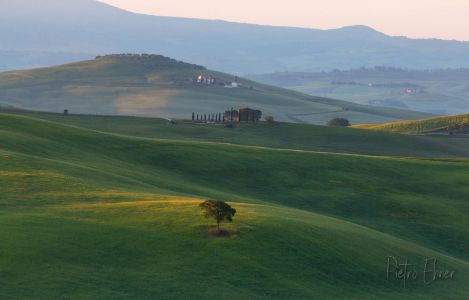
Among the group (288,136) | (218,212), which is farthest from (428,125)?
(218,212)

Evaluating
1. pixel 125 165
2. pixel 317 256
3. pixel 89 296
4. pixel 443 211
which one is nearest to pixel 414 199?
pixel 443 211

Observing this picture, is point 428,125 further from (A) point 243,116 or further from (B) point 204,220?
(B) point 204,220

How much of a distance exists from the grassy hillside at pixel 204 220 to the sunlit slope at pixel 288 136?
31900mm

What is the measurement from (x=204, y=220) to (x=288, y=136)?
90401 millimetres

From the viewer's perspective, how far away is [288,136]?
145 m

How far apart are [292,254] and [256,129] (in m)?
93.8

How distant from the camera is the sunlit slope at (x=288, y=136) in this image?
13162cm

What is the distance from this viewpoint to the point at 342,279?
172ft

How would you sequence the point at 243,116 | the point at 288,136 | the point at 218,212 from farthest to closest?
the point at 243,116 → the point at 288,136 → the point at 218,212

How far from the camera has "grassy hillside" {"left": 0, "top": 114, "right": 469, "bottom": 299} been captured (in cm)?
4606

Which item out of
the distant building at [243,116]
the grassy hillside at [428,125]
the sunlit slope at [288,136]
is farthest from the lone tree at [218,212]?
the grassy hillside at [428,125]

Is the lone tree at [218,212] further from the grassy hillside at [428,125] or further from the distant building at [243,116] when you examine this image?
the grassy hillside at [428,125]

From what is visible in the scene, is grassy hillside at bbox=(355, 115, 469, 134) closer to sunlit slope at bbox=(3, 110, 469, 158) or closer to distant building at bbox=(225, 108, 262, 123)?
sunlit slope at bbox=(3, 110, 469, 158)

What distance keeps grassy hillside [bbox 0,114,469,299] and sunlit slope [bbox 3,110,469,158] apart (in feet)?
105
